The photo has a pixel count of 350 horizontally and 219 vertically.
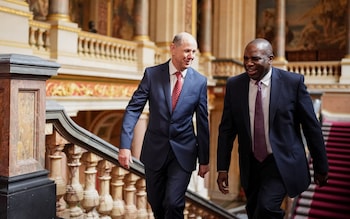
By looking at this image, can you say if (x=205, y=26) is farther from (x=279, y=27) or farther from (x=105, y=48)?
(x=105, y=48)

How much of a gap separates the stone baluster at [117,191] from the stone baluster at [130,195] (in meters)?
0.06

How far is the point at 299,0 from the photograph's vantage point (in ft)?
52.3

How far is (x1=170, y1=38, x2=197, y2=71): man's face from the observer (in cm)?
286

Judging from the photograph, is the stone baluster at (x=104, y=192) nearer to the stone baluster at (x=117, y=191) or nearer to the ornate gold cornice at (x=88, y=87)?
the stone baluster at (x=117, y=191)

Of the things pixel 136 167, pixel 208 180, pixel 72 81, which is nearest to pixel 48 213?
pixel 136 167

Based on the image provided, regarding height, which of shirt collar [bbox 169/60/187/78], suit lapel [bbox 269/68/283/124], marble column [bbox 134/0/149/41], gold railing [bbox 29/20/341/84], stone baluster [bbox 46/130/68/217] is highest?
marble column [bbox 134/0/149/41]

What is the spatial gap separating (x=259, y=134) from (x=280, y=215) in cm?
55

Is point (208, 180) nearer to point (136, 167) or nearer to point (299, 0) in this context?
point (299, 0)

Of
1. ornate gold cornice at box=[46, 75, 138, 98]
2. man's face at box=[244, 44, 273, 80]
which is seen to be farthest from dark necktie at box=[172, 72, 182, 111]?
ornate gold cornice at box=[46, 75, 138, 98]

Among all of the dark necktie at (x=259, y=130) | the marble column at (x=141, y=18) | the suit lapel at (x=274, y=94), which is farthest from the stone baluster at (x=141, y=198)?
the marble column at (x=141, y=18)

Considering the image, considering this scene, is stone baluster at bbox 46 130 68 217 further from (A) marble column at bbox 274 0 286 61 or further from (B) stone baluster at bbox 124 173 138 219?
(A) marble column at bbox 274 0 286 61

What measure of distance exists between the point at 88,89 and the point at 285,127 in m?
5.94

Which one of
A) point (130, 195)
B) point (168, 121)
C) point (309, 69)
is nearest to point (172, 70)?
point (168, 121)

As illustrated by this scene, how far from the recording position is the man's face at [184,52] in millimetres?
2859
